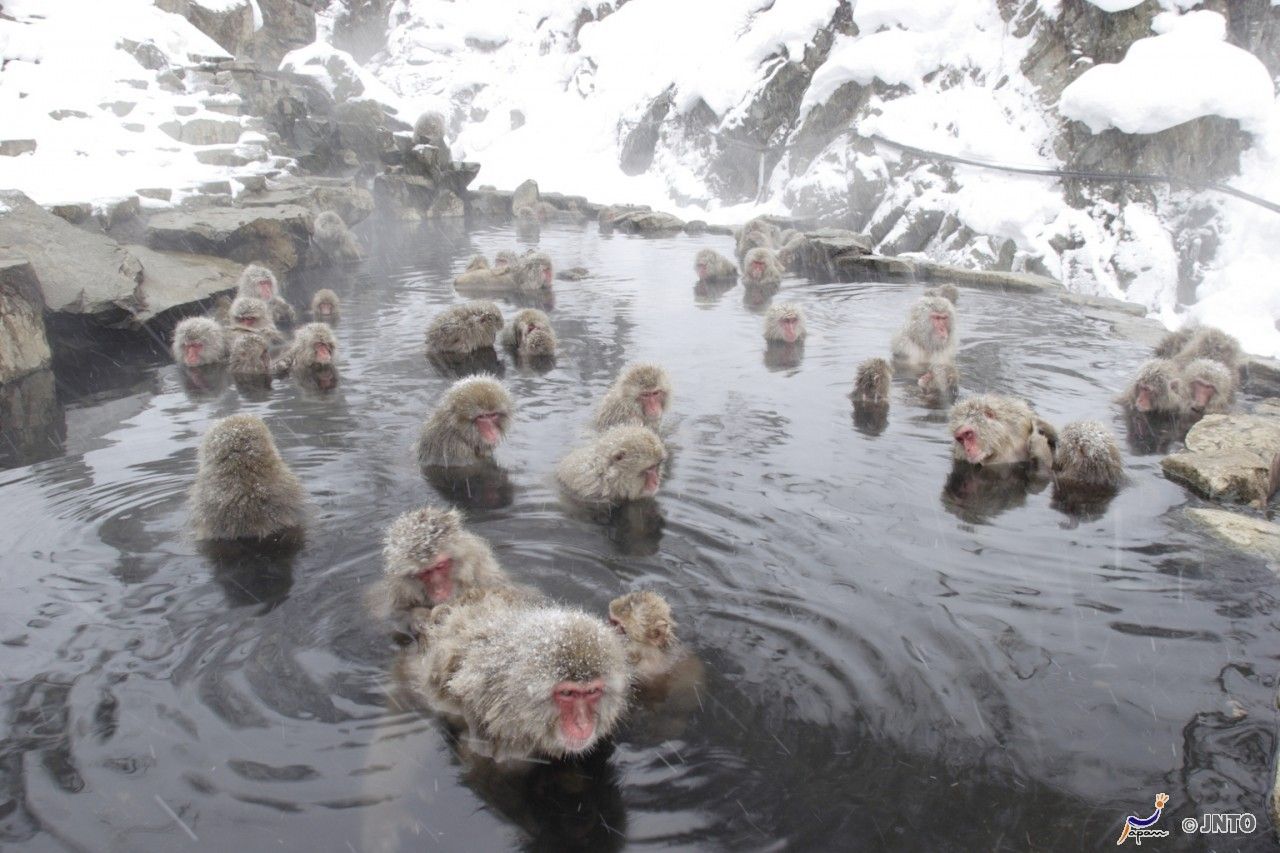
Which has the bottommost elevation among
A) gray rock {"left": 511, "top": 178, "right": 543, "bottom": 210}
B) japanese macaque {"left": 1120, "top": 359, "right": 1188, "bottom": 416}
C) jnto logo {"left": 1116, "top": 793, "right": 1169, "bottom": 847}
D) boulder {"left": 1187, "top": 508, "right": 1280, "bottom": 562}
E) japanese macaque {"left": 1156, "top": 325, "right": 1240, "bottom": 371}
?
jnto logo {"left": 1116, "top": 793, "right": 1169, "bottom": 847}

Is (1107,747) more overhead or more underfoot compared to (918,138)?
more underfoot

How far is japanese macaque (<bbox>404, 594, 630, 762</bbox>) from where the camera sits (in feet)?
8.54

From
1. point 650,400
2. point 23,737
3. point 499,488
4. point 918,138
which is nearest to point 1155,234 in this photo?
point 918,138

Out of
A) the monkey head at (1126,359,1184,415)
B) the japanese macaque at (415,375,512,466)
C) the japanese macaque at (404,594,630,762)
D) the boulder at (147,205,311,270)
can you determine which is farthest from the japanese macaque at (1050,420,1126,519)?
the boulder at (147,205,311,270)

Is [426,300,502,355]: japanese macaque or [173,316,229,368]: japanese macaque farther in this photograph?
[426,300,502,355]: japanese macaque

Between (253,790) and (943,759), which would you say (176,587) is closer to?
(253,790)

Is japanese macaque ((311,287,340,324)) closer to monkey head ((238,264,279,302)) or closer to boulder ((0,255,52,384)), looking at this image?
monkey head ((238,264,279,302))

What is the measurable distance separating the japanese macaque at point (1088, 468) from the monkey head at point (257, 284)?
860 cm

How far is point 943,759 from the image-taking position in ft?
9.47

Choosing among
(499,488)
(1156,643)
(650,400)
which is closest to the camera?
(1156,643)

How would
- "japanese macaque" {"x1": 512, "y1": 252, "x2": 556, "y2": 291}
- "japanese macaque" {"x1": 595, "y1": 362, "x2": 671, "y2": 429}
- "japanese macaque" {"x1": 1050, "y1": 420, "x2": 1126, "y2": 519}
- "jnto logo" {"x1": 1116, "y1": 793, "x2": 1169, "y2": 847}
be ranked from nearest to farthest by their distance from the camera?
"jnto logo" {"x1": 1116, "y1": 793, "x2": 1169, "y2": 847} < "japanese macaque" {"x1": 1050, "y1": 420, "x2": 1126, "y2": 519} < "japanese macaque" {"x1": 595, "y1": 362, "x2": 671, "y2": 429} < "japanese macaque" {"x1": 512, "y1": 252, "x2": 556, "y2": 291}

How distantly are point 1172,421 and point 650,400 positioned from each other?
406cm

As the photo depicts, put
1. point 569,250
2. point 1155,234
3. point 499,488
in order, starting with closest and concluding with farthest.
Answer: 1. point 499,488
2. point 1155,234
3. point 569,250

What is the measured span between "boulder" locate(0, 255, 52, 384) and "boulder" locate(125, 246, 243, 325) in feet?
3.56
